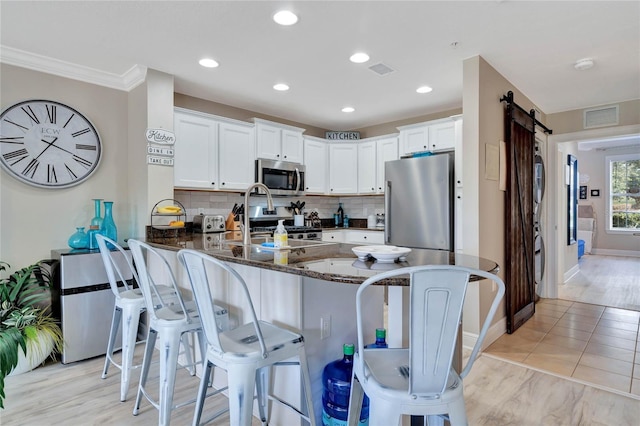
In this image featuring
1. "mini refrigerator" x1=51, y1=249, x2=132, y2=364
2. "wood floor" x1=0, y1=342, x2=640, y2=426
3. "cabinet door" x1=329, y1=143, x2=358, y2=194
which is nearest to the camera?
"wood floor" x1=0, y1=342, x2=640, y2=426

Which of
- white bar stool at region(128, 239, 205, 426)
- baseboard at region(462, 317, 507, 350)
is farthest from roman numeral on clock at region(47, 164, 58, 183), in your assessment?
baseboard at region(462, 317, 507, 350)

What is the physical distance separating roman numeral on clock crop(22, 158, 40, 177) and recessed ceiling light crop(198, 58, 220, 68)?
1608mm

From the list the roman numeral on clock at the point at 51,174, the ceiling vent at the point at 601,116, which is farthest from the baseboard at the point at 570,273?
the roman numeral on clock at the point at 51,174

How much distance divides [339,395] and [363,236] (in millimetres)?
3353

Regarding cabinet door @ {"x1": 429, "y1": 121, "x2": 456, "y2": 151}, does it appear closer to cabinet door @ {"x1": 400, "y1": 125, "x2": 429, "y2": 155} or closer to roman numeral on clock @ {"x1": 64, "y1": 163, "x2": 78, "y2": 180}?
cabinet door @ {"x1": 400, "y1": 125, "x2": 429, "y2": 155}

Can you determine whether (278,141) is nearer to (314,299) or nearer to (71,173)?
(71,173)

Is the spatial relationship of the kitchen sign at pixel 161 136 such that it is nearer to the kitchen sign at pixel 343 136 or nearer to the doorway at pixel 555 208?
the kitchen sign at pixel 343 136

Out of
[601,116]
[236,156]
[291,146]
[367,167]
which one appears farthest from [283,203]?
[601,116]

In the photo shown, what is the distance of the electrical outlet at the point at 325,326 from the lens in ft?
6.07

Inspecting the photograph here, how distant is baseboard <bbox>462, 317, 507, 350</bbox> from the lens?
2.96 metres

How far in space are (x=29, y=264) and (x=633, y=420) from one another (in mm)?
4396

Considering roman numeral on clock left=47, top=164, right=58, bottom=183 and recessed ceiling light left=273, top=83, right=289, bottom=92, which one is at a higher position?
recessed ceiling light left=273, top=83, right=289, bottom=92

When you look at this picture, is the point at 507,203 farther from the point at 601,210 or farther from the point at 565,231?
the point at 601,210

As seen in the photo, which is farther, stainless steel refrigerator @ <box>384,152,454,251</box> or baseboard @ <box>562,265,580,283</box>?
baseboard @ <box>562,265,580,283</box>
